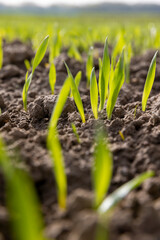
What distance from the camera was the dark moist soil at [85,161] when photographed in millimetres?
643

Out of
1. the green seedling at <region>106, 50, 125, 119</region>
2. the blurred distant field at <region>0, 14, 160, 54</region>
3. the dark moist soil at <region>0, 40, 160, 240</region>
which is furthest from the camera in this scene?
the blurred distant field at <region>0, 14, 160, 54</region>

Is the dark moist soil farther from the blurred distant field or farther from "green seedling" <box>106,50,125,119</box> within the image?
the blurred distant field

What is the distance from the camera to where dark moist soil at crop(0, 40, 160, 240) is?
64 cm

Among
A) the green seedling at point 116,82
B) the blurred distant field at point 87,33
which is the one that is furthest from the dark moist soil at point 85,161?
the blurred distant field at point 87,33

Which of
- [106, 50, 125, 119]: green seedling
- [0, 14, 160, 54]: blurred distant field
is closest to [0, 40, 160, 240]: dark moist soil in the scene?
[106, 50, 125, 119]: green seedling

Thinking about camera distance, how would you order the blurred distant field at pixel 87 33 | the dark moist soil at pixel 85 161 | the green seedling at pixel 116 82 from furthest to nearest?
the blurred distant field at pixel 87 33 → the green seedling at pixel 116 82 → the dark moist soil at pixel 85 161

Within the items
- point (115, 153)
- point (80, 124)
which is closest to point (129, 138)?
point (115, 153)

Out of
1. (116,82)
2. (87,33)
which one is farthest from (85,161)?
(87,33)

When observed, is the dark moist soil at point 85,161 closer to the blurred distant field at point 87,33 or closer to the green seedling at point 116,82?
the green seedling at point 116,82

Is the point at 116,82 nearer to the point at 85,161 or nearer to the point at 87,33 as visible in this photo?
the point at 85,161

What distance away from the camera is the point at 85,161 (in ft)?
3.01

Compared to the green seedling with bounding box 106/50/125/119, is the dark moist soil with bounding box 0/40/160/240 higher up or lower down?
lower down

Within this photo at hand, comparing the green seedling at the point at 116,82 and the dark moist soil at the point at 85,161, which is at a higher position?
the green seedling at the point at 116,82

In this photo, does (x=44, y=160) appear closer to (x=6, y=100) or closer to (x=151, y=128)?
(x=151, y=128)
